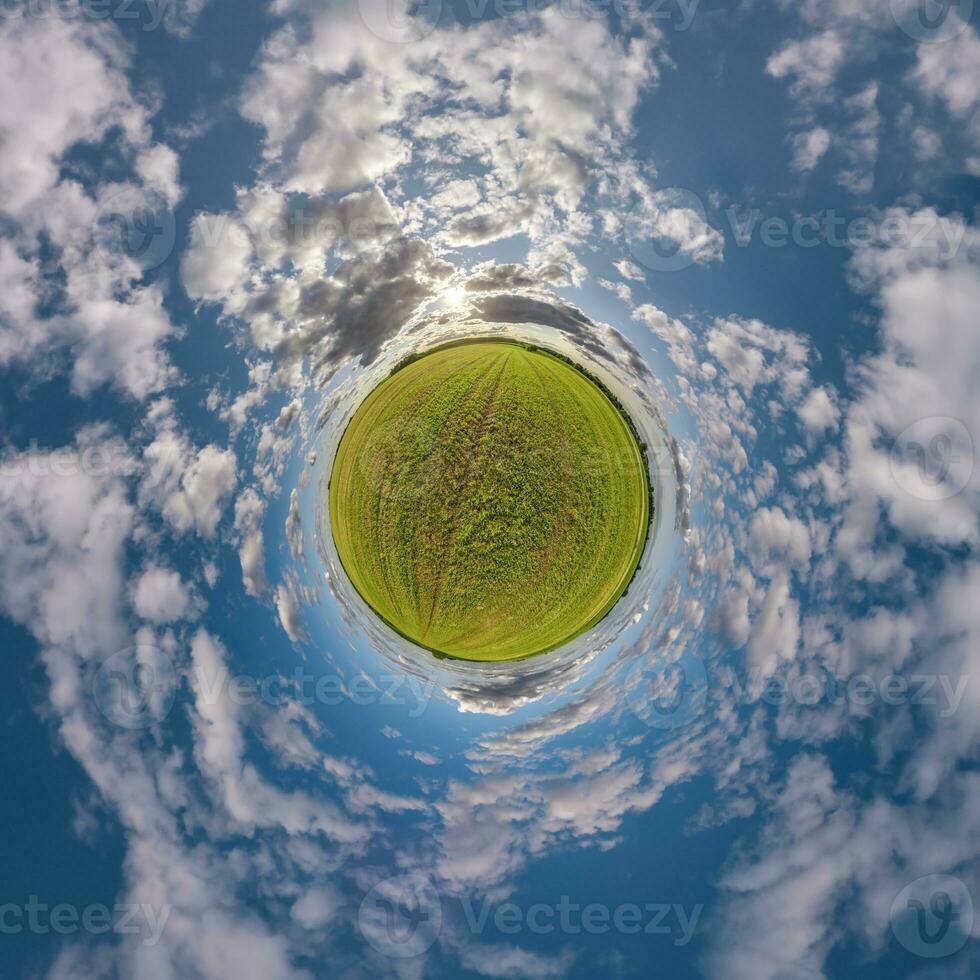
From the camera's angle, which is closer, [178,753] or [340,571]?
[178,753]

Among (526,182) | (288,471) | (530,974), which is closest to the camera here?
(526,182)

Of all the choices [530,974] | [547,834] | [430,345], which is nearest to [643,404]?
→ [430,345]

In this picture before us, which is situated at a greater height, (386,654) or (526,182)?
(526,182)

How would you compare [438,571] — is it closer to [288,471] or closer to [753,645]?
[288,471]

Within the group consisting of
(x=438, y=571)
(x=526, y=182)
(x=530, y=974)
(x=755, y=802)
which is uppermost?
(x=526, y=182)

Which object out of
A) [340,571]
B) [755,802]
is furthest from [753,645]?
[340,571]

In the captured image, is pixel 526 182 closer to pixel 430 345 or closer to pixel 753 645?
pixel 430 345

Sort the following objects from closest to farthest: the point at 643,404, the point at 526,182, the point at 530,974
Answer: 1. the point at 526,182
2. the point at 530,974
3. the point at 643,404
